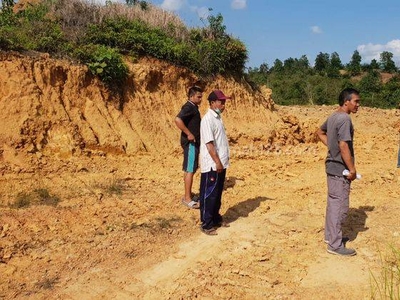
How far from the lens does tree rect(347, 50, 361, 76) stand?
5744 cm

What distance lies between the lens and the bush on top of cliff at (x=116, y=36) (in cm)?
909

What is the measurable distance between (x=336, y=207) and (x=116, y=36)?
729cm

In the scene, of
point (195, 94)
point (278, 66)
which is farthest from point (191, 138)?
point (278, 66)

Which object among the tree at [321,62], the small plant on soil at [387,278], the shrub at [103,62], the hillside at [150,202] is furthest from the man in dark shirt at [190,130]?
the tree at [321,62]

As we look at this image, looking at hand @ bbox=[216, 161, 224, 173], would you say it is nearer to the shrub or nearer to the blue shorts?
the blue shorts

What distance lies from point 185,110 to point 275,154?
4766 mm

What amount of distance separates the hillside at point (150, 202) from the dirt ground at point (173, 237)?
0.07ft

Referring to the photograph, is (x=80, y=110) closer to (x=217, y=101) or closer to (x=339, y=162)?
(x=217, y=101)

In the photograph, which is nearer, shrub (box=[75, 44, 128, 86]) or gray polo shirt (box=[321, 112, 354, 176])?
gray polo shirt (box=[321, 112, 354, 176])

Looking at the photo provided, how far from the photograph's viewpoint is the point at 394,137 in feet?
41.2

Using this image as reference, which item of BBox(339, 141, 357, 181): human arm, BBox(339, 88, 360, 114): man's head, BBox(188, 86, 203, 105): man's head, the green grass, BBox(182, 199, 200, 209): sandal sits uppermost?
BBox(188, 86, 203, 105): man's head

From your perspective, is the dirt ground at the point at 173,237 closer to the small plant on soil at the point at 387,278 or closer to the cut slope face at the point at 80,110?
the small plant on soil at the point at 387,278

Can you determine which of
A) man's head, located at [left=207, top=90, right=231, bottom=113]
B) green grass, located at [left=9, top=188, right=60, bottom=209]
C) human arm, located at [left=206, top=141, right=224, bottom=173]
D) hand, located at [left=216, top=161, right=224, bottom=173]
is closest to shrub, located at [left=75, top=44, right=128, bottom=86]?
green grass, located at [left=9, top=188, right=60, bottom=209]

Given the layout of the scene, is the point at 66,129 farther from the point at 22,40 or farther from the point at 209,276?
the point at 209,276
